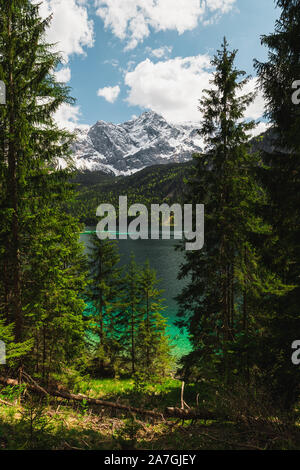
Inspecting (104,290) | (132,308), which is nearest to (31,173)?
(104,290)

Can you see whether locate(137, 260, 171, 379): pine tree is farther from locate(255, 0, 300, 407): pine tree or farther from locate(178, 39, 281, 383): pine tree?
locate(255, 0, 300, 407): pine tree

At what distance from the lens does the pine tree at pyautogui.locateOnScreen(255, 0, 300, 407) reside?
4594 millimetres

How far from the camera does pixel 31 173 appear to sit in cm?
674

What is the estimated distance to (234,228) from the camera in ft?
27.0

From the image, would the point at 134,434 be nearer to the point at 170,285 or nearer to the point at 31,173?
the point at 31,173

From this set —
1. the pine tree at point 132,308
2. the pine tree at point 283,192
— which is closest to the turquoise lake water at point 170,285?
the pine tree at point 132,308

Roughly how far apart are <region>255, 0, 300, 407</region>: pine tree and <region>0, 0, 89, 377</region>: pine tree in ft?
19.4

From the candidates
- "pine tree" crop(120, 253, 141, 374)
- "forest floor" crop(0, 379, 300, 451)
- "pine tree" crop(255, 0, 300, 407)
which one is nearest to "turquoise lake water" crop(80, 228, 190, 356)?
"pine tree" crop(120, 253, 141, 374)

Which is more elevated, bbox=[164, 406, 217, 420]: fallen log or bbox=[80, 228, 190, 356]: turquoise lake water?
bbox=[164, 406, 217, 420]: fallen log

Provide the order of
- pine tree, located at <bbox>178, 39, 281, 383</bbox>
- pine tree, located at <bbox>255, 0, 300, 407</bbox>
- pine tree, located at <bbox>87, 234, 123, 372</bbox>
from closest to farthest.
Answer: pine tree, located at <bbox>255, 0, 300, 407</bbox> → pine tree, located at <bbox>178, 39, 281, 383</bbox> → pine tree, located at <bbox>87, 234, 123, 372</bbox>

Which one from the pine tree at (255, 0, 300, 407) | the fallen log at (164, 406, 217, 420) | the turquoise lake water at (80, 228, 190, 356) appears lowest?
the turquoise lake water at (80, 228, 190, 356)

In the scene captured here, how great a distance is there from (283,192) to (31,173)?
6971 millimetres

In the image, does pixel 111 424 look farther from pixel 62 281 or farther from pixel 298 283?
pixel 298 283

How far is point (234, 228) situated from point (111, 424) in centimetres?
682
